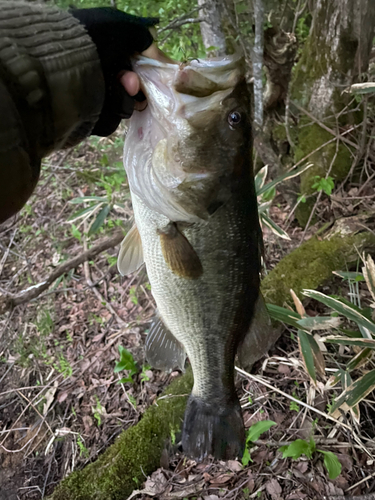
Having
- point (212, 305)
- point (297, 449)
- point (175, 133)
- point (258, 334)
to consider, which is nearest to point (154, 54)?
point (175, 133)

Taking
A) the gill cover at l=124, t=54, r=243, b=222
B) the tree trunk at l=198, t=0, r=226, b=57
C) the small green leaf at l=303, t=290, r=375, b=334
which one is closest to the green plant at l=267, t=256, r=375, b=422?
the small green leaf at l=303, t=290, r=375, b=334

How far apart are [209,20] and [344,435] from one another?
310 cm

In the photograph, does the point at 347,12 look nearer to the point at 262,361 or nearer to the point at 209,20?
the point at 209,20

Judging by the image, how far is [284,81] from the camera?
356 cm

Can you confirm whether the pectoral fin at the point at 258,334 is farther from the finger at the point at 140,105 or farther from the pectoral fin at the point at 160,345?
the finger at the point at 140,105

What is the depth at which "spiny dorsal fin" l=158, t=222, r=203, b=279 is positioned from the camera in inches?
58.3

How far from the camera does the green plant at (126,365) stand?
288cm

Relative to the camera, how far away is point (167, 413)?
243cm

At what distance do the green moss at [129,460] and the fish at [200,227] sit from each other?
612 millimetres

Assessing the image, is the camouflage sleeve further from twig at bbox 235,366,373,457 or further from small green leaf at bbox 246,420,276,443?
twig at bbox 235,366,373,457

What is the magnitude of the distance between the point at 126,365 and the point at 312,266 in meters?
1.72

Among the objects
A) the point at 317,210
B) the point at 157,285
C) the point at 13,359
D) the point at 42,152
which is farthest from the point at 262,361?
the point at 13,359

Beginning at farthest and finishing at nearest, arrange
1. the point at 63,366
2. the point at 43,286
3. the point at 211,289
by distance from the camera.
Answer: the point at 63,366
the point at 43,286
the point at 211,289

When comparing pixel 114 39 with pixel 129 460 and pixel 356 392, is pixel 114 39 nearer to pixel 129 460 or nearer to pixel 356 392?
pixel 356 392
